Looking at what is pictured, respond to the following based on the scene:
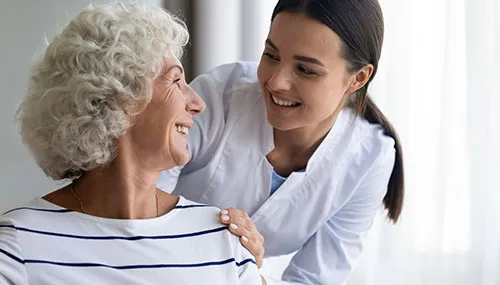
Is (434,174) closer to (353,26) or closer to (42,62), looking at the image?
(353,26)

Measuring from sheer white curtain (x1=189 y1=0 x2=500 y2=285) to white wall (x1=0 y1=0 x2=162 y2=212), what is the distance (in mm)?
1019

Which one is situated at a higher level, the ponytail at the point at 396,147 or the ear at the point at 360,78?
the ear at the point at 360,78

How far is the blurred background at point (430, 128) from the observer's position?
2248mm

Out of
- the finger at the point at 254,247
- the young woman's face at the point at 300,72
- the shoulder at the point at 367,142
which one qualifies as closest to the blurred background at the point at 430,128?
the shoulder at the point at 367,142

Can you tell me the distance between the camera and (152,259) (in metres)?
1.51

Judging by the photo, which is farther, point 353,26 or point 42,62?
point 353,26

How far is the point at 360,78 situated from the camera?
72.4 inches

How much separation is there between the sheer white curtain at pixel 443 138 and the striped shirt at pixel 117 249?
90 centimetres

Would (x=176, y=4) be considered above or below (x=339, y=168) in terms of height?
above

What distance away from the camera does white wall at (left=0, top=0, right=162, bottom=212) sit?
2289 mm

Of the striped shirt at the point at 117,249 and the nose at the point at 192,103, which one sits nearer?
the striped shirt at the point at 117,249

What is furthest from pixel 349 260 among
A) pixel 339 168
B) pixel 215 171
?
pixel 215 171

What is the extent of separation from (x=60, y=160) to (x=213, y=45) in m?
1.22

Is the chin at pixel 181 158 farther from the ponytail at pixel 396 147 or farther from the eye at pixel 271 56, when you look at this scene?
the ponytail at pixel 396 147
